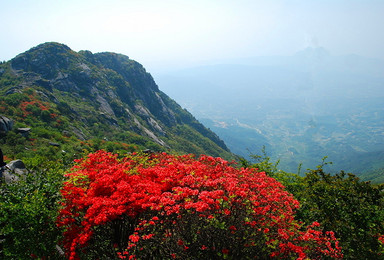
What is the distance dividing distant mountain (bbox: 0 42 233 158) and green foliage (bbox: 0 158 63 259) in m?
30.6

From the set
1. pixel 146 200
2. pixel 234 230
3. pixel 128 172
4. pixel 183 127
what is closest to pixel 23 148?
pixel 128 172

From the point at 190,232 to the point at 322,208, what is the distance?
9854mm

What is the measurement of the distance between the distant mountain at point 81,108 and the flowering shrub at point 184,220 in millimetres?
31957

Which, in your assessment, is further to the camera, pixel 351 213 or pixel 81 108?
pixel 81 108

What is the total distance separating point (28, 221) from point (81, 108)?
9136 centimetres

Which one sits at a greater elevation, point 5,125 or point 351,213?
point 5,125

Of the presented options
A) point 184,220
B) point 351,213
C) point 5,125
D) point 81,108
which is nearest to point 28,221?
point 184,220

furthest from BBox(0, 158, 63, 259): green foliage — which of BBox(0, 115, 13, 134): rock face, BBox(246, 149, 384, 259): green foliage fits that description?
BBox(0, 115, 13, 134): rock face

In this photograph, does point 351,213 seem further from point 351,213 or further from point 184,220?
point 184,220

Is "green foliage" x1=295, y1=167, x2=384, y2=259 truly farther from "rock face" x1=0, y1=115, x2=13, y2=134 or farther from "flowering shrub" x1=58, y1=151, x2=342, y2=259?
"rock face" x1=0, y1=115, x2=13, y2=134

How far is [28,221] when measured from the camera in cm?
873

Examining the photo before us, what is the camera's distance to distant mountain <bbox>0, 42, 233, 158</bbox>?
168 feet

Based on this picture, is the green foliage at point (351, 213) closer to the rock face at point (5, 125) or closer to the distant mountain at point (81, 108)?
the distant mountain at point (81, 108)

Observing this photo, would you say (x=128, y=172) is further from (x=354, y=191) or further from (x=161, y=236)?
(x=354, y=191)
